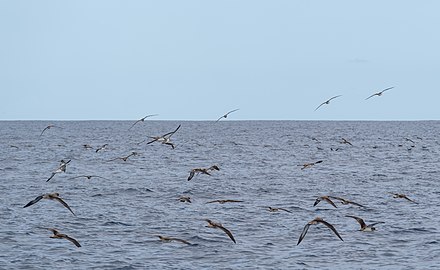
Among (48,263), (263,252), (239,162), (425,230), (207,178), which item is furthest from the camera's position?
(239,162)

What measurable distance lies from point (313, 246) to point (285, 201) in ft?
41.0

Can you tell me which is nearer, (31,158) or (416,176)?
(416,176)

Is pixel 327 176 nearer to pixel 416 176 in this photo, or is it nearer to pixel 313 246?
pixel 416 176

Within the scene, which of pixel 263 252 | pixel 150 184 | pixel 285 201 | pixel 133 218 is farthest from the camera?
pixel 150 184

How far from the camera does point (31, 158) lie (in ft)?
249

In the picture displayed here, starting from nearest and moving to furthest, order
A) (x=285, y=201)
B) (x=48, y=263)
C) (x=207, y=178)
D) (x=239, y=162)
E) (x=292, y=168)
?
(x=48, y=263) < (x=285, y=201) < (x=207, y=178) < (x=292, y=168) < (x=239, y=162)

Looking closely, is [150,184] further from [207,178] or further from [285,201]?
[285,201]

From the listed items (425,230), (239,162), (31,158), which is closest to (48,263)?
(425,230)

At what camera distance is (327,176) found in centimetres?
5600

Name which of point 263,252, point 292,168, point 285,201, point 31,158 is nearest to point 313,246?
point 263,252

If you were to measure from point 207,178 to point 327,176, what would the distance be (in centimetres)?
848

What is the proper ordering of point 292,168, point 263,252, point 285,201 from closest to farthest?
1. point 263,252
2. point 285,201
3. point 292,168

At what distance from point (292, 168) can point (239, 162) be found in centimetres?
854

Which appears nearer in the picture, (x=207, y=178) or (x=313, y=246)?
(x=313, y=246)
